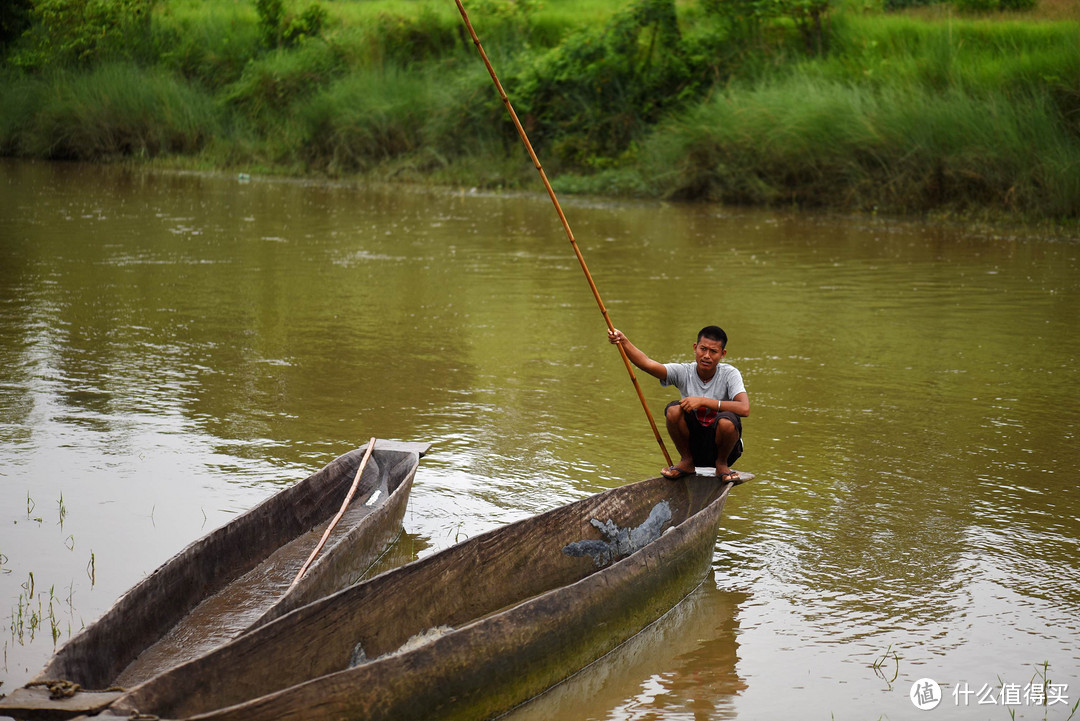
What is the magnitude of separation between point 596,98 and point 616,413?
46.2ft

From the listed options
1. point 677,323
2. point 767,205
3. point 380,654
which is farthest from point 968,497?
point 767,205

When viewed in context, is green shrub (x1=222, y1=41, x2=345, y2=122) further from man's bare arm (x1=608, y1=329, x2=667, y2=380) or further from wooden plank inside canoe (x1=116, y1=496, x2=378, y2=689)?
wooden plank inside canoe (x1=116, y1=496, x2=378, y2=689)

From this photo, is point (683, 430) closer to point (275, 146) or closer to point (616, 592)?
point (616, 592)

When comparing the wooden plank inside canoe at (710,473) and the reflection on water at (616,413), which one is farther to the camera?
the wooden plank inside canoe at (710,473)

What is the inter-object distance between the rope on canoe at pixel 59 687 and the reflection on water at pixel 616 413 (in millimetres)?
880

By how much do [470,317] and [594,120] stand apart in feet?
36.4

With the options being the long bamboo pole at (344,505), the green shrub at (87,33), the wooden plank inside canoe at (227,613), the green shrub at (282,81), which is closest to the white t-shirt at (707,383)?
the long bamboo pole at (344,505)

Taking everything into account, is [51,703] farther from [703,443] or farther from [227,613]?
[703,443]

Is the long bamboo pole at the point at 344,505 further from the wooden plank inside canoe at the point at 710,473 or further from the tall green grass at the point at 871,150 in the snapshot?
the tall green grass at the point at 871,150

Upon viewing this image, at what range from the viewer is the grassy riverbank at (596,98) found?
14.6 meters

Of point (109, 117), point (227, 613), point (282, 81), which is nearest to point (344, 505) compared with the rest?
point (227, 613)

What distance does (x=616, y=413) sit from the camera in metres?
6.87

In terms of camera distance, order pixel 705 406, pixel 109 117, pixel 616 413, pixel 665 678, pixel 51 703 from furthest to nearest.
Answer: pixel 109 117, pixel 616 413, pixel 705 406, pixel 665 678, pixel 51 703

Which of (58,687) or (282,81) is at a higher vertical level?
(282,81)
